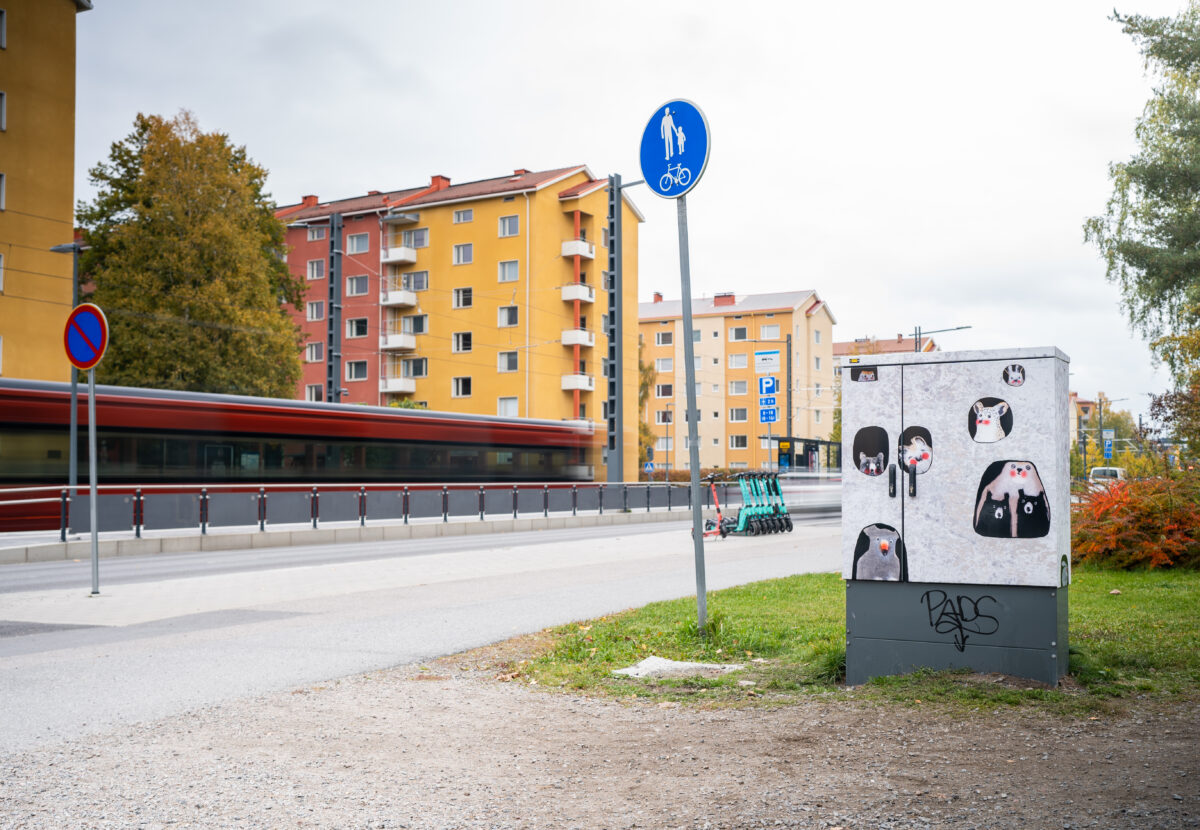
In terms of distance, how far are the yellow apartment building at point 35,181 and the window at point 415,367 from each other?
23549 millimetres

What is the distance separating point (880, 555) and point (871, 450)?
58 centimetres

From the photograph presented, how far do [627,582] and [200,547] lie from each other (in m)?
11.4

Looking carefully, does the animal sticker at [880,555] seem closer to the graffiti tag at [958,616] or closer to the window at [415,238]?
the graffiti tag at [958,616]

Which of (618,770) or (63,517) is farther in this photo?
(63,517)

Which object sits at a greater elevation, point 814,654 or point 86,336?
point 86,336

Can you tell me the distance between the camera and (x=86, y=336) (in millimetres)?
11602

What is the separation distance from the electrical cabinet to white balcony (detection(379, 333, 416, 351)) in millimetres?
54185

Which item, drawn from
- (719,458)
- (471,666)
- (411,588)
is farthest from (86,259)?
(719,458)

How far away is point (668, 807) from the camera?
380 cm

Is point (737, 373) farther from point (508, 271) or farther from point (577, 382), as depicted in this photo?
point (508, 271)

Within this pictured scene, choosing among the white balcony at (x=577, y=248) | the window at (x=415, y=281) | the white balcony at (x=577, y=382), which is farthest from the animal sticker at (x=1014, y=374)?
the window at (x=415, y=281)

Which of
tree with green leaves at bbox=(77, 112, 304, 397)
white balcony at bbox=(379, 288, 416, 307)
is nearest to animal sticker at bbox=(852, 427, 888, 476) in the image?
tree with green leaves at bbox=(77, 112, 304, 397)

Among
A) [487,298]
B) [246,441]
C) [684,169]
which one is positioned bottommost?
[246,441]

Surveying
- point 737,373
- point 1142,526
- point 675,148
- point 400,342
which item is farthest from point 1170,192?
point 737,373
